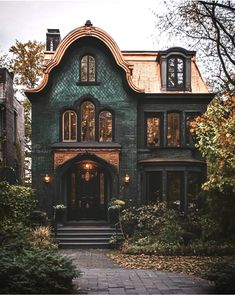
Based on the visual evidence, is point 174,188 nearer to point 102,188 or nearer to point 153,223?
point 153,223

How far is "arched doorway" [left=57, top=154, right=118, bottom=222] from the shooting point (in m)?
17.8

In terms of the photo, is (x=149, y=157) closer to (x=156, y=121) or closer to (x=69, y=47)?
(x=156, y=121)

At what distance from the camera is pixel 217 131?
10984 millimetres

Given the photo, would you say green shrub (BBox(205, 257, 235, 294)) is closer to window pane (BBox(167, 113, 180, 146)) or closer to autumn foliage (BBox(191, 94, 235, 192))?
autumn foliage (BBox(191, 94, 235, 192))

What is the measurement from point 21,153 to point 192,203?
826 centimetres

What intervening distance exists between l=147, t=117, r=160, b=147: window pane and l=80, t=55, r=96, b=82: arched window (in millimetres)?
2980

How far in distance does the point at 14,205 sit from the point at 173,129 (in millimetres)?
7590

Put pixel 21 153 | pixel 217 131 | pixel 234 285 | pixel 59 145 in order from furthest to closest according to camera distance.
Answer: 1. pixel 21 153
2. pixel 59 145
3. pixel 217 131
4. pixel 234 285

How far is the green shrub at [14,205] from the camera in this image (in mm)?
11570

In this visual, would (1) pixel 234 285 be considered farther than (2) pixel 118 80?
No

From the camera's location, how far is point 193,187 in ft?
58.2

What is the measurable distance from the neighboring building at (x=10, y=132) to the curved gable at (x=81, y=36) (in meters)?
1.22

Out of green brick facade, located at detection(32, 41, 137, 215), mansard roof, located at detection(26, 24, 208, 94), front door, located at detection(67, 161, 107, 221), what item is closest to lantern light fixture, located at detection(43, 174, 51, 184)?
green brick facade, located at detection(32, 41, 137, 215)

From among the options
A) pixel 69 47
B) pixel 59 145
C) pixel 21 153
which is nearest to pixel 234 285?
pixel 59 145
